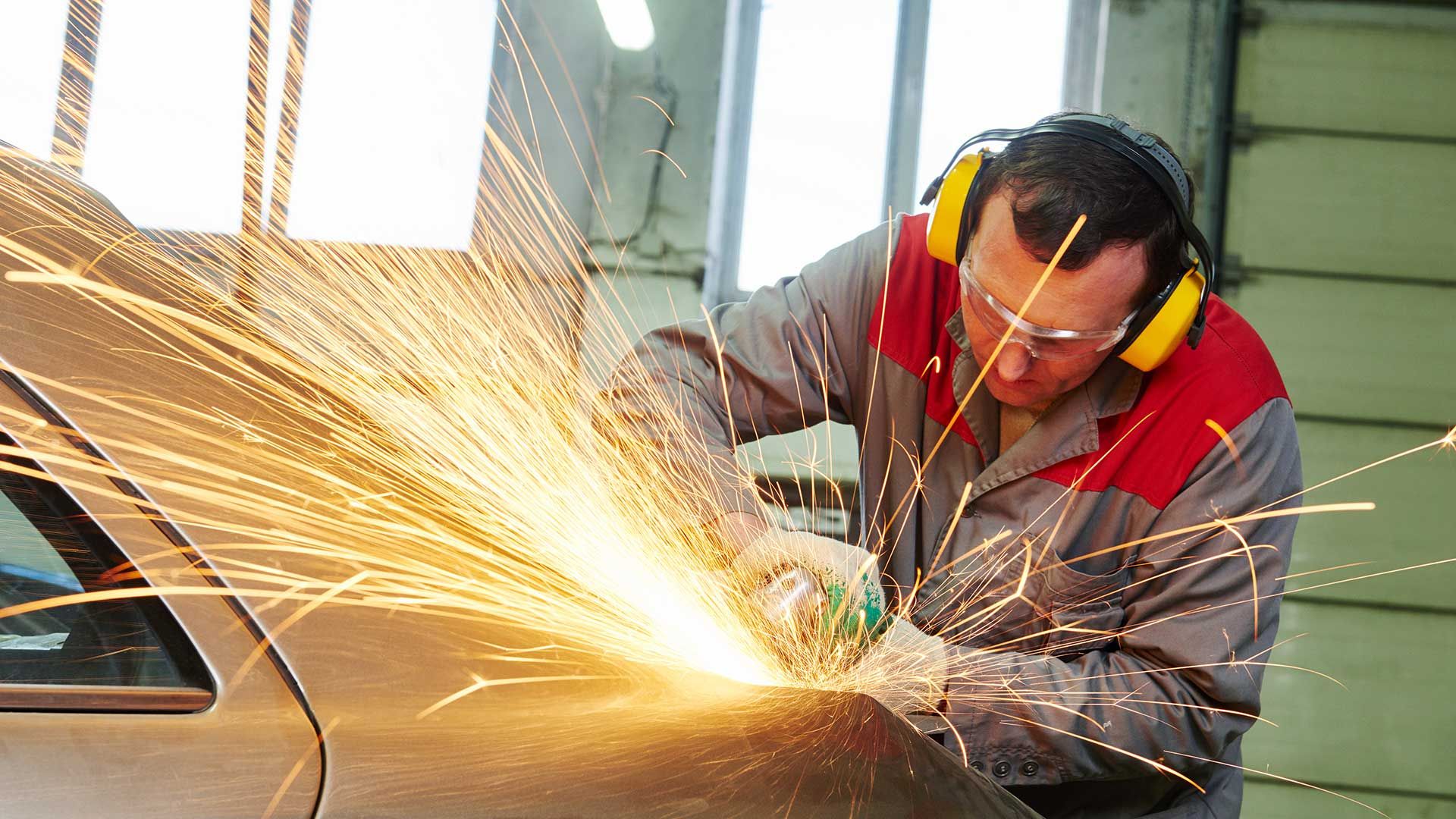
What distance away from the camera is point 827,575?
5.83 feet

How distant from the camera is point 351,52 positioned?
429 cm

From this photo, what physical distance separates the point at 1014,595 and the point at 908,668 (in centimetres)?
30

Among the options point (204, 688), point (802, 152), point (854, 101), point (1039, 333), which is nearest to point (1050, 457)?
point (1039, 333)

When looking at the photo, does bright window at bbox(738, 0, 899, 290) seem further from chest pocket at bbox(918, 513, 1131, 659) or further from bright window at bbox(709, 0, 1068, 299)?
chest pocket at bbox(918, 513, 1131, 659)

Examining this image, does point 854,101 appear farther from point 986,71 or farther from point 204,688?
point 204,688

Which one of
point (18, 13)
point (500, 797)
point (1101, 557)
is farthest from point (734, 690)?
point (18, 13)

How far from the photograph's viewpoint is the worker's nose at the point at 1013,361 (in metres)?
1.82

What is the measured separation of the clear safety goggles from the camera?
1744mm

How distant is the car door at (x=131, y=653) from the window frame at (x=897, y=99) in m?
4.60

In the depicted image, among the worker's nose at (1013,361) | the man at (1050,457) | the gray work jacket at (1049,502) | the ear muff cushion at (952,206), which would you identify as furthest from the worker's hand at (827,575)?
the ear muff cushion at (952,206)

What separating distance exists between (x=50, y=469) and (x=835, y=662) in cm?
121

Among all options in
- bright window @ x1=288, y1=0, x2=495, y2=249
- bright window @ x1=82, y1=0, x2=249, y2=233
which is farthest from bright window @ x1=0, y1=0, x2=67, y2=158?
bright window @ x1=288, y1=0, x2=495, y2=249

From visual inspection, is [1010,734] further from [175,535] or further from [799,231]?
[799,231]

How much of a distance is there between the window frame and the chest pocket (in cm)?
345
